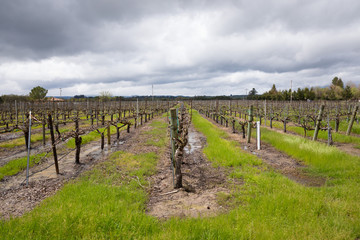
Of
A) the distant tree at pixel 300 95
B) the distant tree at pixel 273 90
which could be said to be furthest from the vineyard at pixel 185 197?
the distant tree at pixel 273 90

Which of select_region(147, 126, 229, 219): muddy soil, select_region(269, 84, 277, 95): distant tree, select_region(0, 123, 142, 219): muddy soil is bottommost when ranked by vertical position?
select_region(0, 123, 142, 219): muddy soil

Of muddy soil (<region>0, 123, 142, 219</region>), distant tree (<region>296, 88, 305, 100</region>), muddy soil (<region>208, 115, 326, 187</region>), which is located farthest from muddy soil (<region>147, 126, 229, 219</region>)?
distant tree (<region>296, 88, 305, 100</region>)

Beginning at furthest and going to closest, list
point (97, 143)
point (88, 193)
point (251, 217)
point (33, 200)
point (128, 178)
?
point (97, 143)
point (128, 178)
point (33, 200)
point (88, 193)
point (251, 217)

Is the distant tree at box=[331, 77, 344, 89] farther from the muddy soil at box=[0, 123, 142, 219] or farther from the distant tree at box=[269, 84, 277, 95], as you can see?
the muddy soil at box=[0, 123, 142, 219]

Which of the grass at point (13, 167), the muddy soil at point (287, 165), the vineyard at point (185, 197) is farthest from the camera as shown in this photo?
the grass at point (13, 167)

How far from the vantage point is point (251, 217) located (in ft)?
14.0

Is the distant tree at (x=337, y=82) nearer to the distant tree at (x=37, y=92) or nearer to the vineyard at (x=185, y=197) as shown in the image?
the vineyard at (x=185, y=197)

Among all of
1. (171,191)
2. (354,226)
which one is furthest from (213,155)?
(354,226)

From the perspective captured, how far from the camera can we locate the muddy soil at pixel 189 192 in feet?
15.9

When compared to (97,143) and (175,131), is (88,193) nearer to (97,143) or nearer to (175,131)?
(175,131)

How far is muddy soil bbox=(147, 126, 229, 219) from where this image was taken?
4844 millimetres

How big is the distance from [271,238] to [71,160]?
9466 mm

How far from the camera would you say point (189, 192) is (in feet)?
20.0

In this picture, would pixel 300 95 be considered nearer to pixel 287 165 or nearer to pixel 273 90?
pixel 273 90
